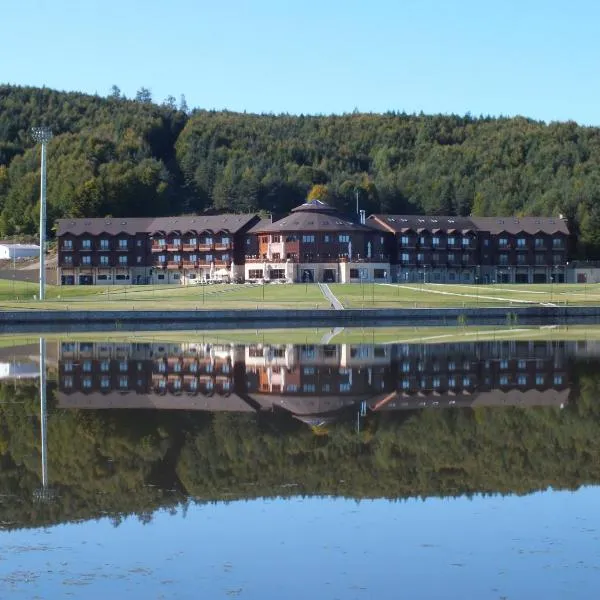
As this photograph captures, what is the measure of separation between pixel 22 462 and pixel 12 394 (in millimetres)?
10134

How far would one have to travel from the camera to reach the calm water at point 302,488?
12.2m

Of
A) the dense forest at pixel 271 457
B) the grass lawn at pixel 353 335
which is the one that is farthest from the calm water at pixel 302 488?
the grass lawn at pixel 353 335

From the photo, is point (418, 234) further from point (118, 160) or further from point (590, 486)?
point (590, 486)

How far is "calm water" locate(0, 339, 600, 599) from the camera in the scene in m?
12.2

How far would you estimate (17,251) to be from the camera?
11875cm

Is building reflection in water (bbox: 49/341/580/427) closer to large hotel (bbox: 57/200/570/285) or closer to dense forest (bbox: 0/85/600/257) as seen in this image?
large hotel (bbox: 57/200/570/285)

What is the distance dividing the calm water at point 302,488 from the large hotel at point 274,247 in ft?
258

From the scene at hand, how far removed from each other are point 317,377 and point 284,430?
991 cm

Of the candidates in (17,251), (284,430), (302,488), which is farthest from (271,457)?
(17,251)

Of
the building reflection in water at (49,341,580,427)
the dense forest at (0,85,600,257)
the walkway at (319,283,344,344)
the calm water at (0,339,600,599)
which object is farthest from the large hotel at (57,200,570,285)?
the calm water at (0,339,600,599)

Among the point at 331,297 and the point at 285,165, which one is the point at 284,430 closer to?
the point at 331,297

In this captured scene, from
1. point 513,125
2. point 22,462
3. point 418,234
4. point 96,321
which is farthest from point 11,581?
point 513,125

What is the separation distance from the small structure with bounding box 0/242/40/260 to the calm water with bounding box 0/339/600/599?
299ft

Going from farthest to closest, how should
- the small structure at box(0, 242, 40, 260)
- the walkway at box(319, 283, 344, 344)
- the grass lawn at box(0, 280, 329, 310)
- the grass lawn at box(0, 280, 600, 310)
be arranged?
1. the small structure at box(0, 242, 40, 260)
2. the grass lawn at box(0, 280, 600, 310)
3. the grass lawn at box(0, 280, 329, 310)
4. the walkway at box(319, 283, 344, 344)
